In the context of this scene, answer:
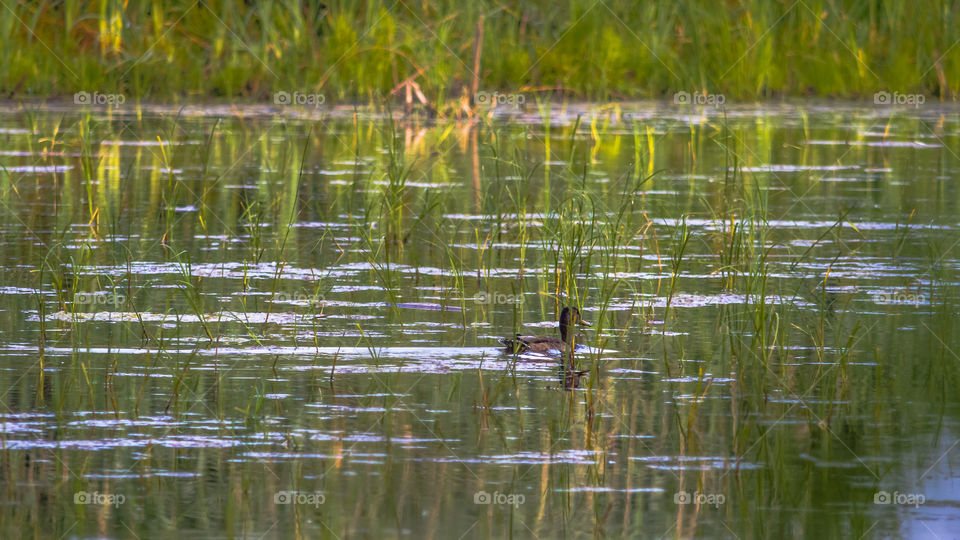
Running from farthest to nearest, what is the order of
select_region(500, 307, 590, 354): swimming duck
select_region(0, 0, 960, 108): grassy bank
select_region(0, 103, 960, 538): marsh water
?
select_region(0, 0, 960, 108): grassy bank < select_region(500, 307, 590, 354): swimming duck < select_region(0, 103, 960, 538): marsh water

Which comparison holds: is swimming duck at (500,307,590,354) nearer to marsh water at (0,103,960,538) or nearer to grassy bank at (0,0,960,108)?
marsh water at (0,103,960,538)

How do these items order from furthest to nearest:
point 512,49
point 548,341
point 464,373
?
point 512,49 → point 548,341 → point 464,373

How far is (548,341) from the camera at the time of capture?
756 centimetres

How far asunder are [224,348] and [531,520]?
2.81 m

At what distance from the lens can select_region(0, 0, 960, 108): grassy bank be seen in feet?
70.0

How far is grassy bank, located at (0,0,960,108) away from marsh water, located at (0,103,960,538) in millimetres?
7999

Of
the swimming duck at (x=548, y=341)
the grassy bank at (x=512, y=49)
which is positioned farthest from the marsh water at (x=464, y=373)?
the grassy bank at (x=512, y=49)

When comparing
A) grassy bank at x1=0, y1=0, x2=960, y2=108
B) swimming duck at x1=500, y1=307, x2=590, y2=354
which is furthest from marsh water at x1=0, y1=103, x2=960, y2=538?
grassy bank at x1=0, y1=0, x2=960, y2=108

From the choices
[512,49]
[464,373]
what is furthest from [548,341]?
[512,49]

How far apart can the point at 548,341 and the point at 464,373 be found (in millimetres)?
516

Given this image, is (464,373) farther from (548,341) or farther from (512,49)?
(512,49)

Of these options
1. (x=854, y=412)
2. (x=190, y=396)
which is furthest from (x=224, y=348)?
(x=854, y=412)

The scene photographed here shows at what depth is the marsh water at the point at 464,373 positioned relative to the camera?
5.29 metres

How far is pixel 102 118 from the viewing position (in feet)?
61.6
